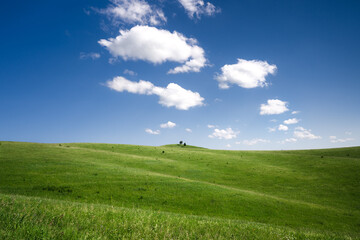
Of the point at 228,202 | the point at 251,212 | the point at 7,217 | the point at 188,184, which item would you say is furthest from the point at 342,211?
the point at 7,217

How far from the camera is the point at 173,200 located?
22766mm

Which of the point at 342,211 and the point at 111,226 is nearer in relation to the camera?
the point at 111,226

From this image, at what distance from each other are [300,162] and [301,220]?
3412 cm

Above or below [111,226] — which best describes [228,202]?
below

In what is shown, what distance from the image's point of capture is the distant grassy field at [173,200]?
5.88 meters

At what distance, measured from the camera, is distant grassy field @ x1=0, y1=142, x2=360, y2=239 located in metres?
5.88

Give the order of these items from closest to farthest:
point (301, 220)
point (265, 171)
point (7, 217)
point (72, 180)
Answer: point (7, 217) → point (301, 220) → point (72, 180) → point (265, 171)

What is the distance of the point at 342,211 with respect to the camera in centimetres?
2394

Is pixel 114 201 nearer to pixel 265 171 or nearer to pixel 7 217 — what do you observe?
pixel 7 217

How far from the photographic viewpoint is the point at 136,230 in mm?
5766

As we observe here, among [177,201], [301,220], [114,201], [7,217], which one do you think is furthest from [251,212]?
[7,217]

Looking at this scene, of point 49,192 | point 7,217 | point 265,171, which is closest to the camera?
point 7,217

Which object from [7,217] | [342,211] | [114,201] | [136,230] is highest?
[7,217]

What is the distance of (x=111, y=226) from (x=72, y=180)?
84.1 ft
